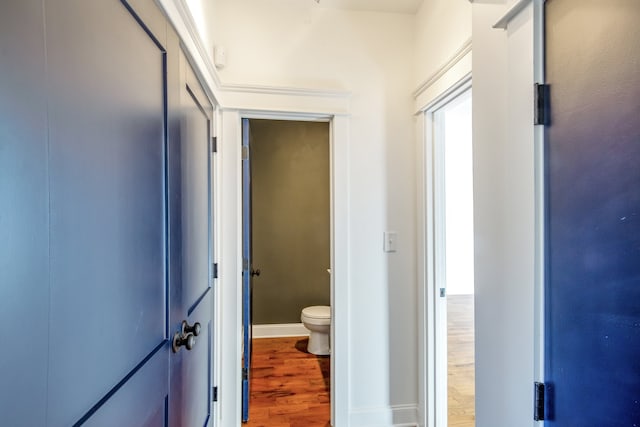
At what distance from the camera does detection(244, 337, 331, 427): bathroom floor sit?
2.07m

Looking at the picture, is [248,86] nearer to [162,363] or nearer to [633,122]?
[162,363]

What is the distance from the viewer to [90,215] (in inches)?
23.9

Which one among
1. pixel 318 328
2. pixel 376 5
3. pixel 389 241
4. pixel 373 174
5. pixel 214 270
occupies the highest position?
pixel 376 5

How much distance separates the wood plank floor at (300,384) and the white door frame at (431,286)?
341 millimetres

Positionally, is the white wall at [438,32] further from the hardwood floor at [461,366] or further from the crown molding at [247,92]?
the hardwood floor at [461,366]

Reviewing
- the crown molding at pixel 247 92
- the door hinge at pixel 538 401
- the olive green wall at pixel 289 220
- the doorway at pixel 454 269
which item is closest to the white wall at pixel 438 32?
the doorway at pixel 454 269

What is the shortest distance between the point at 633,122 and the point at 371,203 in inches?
57.4

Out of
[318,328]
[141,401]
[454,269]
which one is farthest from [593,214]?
[454,269]

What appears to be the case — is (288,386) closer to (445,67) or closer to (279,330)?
(279,330)

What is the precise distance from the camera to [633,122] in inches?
23.8

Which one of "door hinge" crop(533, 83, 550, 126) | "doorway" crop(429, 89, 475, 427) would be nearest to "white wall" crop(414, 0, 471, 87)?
"doorway" crop(429, 89, 475, 427)

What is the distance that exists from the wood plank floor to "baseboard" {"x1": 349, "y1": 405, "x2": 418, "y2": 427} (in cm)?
23

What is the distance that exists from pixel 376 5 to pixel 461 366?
310cm

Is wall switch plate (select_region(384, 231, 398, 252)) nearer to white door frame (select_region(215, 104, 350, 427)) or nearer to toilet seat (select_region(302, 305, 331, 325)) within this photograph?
white door frame (select_region(215, 104, 350, 427))
